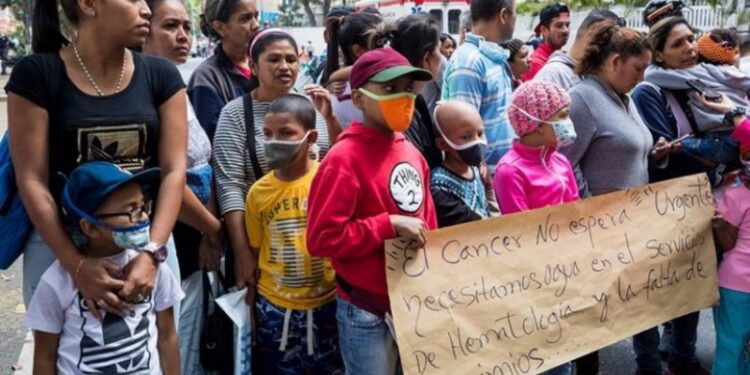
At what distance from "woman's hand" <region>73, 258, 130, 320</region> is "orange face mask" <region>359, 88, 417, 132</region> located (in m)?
1.02

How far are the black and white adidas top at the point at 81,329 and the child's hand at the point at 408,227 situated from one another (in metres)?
0.86

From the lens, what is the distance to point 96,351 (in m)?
2.20

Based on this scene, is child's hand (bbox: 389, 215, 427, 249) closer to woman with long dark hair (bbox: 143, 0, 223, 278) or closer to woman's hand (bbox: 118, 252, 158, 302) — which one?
woman's hand (bbox: 118, 252, 158, 302)

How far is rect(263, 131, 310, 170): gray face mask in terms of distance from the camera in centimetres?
275

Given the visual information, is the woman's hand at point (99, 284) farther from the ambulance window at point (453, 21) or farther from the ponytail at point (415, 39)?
the ambulance window at point (453, 21)

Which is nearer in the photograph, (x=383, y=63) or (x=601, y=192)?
(x=383, y=63)

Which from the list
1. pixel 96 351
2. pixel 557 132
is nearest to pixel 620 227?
pixel 557 132

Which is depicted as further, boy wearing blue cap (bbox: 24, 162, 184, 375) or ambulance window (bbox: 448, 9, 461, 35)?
ambulance window (bbox: 448, 9, 461, 35)

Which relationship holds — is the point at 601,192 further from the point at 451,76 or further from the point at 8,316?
the point at 8,316

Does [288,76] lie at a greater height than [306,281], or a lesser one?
greater

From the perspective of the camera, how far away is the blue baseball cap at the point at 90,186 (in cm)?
208

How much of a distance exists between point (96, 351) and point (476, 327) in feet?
4.41

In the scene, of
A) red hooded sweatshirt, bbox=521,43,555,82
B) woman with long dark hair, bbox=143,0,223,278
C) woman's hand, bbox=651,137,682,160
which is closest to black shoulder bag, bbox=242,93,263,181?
woman with long dark hair, bbox=143,0,223,278

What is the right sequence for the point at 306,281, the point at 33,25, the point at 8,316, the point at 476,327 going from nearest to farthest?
the point at 33,25
the point at 476,327
the point at 306,281
the point at 8,316
